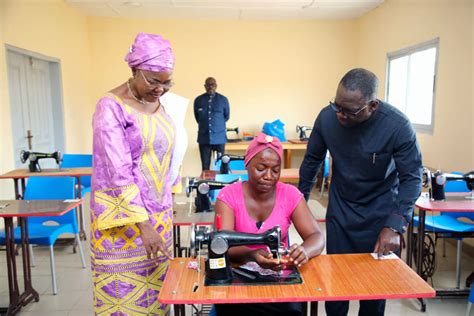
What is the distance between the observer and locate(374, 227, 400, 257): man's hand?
5.24 ft

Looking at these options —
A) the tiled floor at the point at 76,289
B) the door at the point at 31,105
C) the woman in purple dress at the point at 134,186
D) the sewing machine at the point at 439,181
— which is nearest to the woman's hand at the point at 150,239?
the woman in purple dress at the point at 134,186

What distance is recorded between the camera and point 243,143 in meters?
7.03

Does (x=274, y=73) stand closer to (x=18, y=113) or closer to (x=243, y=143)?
(x=243, y=143)

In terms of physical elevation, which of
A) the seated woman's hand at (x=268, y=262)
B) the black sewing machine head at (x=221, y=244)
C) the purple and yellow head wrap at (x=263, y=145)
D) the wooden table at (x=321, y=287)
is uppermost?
the purple and yellow head wrap at (x=263, y=145)

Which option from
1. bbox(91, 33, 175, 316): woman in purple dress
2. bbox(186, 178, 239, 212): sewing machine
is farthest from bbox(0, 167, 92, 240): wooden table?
bbox(91, 33, 175, 316): woman in purple dress

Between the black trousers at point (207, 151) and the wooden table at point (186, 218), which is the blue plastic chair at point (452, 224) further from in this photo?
the black trousers at point (207, 151)

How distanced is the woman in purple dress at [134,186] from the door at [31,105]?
12.9 feet

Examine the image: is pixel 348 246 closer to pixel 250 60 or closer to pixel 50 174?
pixel 50 174

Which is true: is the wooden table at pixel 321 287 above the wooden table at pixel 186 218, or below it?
above

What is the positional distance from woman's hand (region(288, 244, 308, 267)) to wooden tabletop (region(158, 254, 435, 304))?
3 cm

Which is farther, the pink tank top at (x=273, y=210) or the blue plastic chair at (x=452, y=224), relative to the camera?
the blue plastic chair at (x=452, y=224)

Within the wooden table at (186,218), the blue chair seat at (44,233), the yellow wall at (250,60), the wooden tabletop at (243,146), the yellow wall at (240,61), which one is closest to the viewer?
the wooden table at (186,218)

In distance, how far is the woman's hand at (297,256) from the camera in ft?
4.79

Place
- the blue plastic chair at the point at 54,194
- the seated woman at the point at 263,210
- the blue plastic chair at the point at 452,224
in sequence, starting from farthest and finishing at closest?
the blue plastic chair at the point at 54,194 → the blue plastic chair at the point at 452,224 → the seated woman at the point at 263,210
